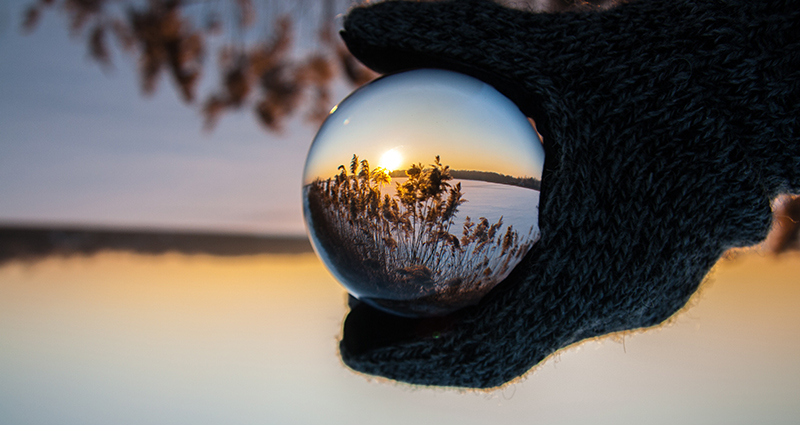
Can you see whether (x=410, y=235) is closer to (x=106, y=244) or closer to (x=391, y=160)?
(x=391, y=160)

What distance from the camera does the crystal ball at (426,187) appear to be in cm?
29

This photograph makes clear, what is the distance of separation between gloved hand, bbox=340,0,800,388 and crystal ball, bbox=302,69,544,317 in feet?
0.07

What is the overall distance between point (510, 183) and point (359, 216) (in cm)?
11

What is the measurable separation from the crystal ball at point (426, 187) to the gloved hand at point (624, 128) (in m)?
0.02

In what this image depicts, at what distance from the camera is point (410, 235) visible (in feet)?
0.99

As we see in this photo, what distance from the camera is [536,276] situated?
12.9 inches

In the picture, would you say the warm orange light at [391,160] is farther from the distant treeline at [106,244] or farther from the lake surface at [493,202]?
the distant treeline at [106,244]

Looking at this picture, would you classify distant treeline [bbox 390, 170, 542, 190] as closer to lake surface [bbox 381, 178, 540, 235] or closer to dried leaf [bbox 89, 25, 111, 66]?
lake surface [bbox 381, 178, 540, 235]

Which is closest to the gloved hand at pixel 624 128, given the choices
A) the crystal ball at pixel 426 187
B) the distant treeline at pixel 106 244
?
the crystal ball at pixel 426 187

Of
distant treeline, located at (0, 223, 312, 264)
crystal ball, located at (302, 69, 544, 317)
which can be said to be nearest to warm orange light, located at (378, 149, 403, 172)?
crystal ball, located at (302, 69, 544, 317)

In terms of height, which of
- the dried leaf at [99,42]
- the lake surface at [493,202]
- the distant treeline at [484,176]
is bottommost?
the dried leaf at [99,42]

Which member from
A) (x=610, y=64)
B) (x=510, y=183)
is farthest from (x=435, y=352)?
(x=610, y=64)

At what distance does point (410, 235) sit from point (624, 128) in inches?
6.8

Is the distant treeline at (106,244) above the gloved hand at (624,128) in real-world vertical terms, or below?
below
